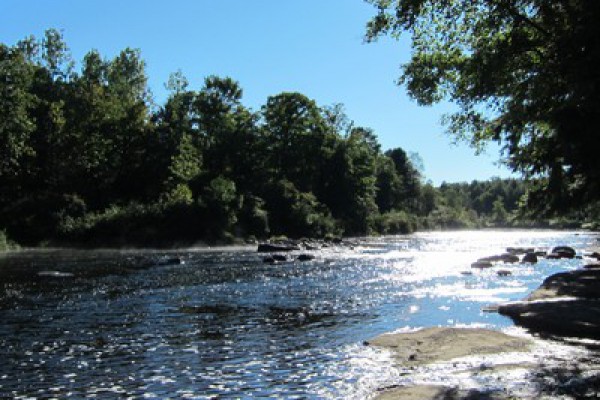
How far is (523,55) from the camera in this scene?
17406mm

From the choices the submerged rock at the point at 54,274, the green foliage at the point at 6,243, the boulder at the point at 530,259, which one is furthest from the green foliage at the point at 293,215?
the submerged rock at the point at 54,274

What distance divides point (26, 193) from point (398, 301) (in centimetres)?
6434

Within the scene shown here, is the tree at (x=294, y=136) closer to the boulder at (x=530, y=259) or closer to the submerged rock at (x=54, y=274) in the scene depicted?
the boulder at (x=530, y=259)

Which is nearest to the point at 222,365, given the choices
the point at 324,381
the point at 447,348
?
the point at 324,381

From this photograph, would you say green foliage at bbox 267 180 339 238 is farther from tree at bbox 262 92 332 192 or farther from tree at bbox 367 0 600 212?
tree at bbox 367 0 600 212

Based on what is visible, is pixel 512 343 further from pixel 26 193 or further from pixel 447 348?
pixel 26 193

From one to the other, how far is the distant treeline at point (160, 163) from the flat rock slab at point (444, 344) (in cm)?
4928

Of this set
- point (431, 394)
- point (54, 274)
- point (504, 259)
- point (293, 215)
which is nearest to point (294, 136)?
point (293, 215)

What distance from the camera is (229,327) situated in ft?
60.6

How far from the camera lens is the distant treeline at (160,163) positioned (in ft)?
219

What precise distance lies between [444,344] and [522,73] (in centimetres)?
915

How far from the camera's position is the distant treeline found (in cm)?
6662

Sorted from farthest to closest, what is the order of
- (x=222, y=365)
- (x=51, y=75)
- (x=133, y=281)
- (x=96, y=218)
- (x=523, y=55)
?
(x=51, y=75), (x=96, y=218), (x=133, y=281), (x=523, y=55), (x=222, y=365)

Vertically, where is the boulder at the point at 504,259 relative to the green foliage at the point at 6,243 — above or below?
below
